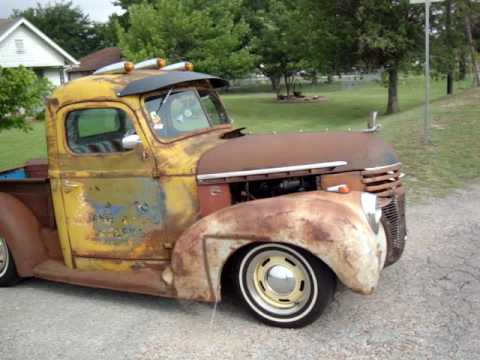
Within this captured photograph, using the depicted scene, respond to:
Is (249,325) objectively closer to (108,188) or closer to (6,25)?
(108,188)

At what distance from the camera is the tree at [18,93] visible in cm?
756

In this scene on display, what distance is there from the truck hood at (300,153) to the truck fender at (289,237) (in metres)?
0.29

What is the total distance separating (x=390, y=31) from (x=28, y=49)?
21.2 metres

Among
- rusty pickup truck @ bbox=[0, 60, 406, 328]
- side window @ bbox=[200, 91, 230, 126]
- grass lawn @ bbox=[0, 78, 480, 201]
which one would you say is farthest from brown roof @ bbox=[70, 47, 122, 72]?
rusty pickup truck @ bbox=[0, 60, 406, 328]

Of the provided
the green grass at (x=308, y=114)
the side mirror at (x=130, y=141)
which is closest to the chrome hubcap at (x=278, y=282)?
the side mirror at (x=130, y=141)

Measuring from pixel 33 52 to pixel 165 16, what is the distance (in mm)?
9149

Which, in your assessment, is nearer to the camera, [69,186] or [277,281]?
[277,281]

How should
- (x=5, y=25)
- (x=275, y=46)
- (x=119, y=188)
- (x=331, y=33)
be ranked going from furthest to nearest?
(x=275, y=46)
(x=5, y=25)
(x=331, y=33)
(x=119, y=188)

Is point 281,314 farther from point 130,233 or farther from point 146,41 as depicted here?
point 146,41

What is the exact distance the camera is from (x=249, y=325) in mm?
3879

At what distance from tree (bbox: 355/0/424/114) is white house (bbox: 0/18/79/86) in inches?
722

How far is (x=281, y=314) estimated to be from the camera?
3.80m

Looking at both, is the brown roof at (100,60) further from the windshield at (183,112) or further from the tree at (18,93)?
the windshield at (183,112)

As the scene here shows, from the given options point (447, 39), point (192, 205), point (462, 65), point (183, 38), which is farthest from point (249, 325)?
point (183, 38)
